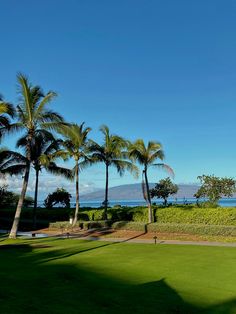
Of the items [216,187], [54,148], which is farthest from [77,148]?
[216,187]

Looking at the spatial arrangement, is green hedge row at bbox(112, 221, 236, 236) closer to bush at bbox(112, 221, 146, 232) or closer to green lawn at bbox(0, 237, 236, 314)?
bush at bbox(112, 221, 146, 232)

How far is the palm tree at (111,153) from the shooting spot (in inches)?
1315

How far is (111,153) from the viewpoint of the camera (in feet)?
111

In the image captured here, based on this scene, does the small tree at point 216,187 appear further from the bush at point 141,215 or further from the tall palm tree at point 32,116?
the tall palm tree at point 32,116

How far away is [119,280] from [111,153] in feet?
74.6

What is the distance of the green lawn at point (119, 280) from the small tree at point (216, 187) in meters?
38.1

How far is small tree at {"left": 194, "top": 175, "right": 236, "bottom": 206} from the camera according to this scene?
183 ft

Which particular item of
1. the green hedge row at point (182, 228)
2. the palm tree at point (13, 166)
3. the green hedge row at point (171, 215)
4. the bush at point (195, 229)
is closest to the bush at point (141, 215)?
the green hedge row at point (171, 215)

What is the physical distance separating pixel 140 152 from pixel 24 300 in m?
22.8

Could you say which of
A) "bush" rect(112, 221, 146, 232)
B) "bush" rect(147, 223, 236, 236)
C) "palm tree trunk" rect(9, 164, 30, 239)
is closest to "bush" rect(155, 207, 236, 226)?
"bush" rect(147, 223, 236, 236)

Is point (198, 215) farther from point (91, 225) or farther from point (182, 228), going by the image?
point (91, 225)

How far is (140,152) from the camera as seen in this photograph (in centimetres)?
3080

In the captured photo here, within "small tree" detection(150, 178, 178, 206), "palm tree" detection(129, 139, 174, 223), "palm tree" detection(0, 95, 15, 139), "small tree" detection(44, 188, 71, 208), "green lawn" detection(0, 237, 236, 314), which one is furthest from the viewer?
"small tree" detection(150, 178, 178, 206)

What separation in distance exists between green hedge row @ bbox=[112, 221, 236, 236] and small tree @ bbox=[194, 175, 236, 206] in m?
28.5
